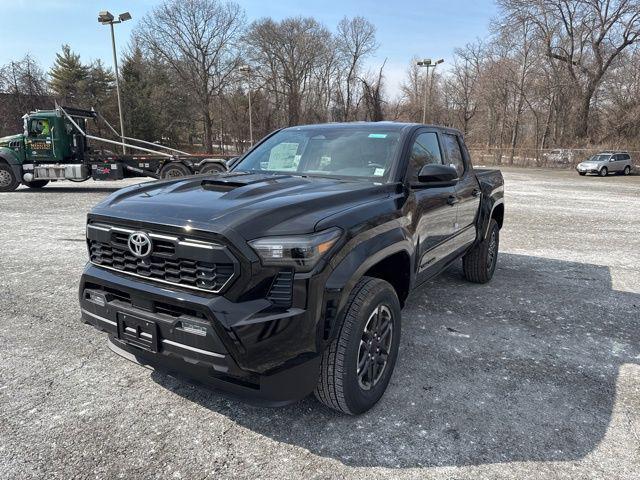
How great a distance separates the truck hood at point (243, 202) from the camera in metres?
2.30

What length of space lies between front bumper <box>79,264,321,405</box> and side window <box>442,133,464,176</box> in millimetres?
2866

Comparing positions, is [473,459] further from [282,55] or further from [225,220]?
[282,55]

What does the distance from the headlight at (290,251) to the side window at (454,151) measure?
263 cm

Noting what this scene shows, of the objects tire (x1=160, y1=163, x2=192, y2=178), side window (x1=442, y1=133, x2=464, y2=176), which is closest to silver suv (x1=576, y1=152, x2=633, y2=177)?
tire (x1=160, y1=163, x2=192, y2=178)

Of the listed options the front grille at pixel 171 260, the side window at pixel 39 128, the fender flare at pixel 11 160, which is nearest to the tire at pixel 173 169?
the side window at pixel 39 128

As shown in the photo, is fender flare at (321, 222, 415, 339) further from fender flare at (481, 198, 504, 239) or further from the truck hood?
fender flare at (481, 198, 504, 239)

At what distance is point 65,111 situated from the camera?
15.6 m

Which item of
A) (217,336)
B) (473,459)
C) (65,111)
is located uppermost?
(65,111)

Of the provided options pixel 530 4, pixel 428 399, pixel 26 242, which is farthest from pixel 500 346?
pixel 530 4

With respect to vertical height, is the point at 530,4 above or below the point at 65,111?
above

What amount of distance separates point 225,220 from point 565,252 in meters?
6.95

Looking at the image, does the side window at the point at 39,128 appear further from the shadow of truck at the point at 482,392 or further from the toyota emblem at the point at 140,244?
the toyota emblem at the point at 140,244

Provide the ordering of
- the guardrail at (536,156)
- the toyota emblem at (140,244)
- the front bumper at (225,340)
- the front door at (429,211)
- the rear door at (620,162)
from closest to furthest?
the front bumper at (225,340)
the toyota emblem at (140,244)
the front door at (429,211)
the rear door at (620,162)
the guardrail at (536,156)

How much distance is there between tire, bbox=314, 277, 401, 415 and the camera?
250 cm
